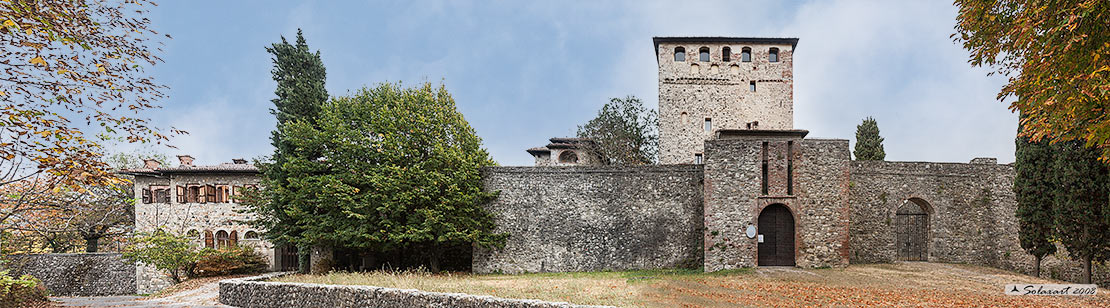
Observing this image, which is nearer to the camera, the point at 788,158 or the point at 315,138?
the point at 788,158

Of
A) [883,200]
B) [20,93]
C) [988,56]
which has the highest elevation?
[988,56]

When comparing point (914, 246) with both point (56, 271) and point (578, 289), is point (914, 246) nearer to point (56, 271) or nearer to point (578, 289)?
point (578, 289)

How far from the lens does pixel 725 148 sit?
55.3ft

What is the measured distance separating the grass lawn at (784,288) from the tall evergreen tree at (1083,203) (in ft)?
3.58

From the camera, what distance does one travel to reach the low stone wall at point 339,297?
10.4m

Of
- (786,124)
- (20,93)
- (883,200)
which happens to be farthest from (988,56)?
(786,124)

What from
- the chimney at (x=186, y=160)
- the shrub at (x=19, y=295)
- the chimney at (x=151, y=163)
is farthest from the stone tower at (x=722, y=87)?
the shrub at (x=19, y=295)

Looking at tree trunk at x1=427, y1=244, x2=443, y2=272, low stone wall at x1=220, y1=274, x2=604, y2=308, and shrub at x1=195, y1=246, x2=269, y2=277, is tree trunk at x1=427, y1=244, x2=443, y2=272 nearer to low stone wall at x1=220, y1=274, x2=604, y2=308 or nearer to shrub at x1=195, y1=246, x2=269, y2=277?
low stone wall at x1=220, y1=274, x2=604, y2=308

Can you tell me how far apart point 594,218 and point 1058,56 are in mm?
13143

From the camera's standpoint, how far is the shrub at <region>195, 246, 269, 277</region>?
66.4ft

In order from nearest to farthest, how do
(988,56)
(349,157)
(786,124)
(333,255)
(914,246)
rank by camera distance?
(988,56) → (349,157) → (333,255) → (914,246) → (786,124)

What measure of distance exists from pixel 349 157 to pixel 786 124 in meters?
23.3

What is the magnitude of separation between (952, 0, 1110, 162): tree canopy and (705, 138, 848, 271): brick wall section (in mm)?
7709

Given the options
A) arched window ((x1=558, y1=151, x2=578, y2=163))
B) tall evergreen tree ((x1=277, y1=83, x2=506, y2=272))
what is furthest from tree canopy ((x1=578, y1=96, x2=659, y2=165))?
tall evergreen tree ((x1=277, y1=83, x2=506, y2=272))
